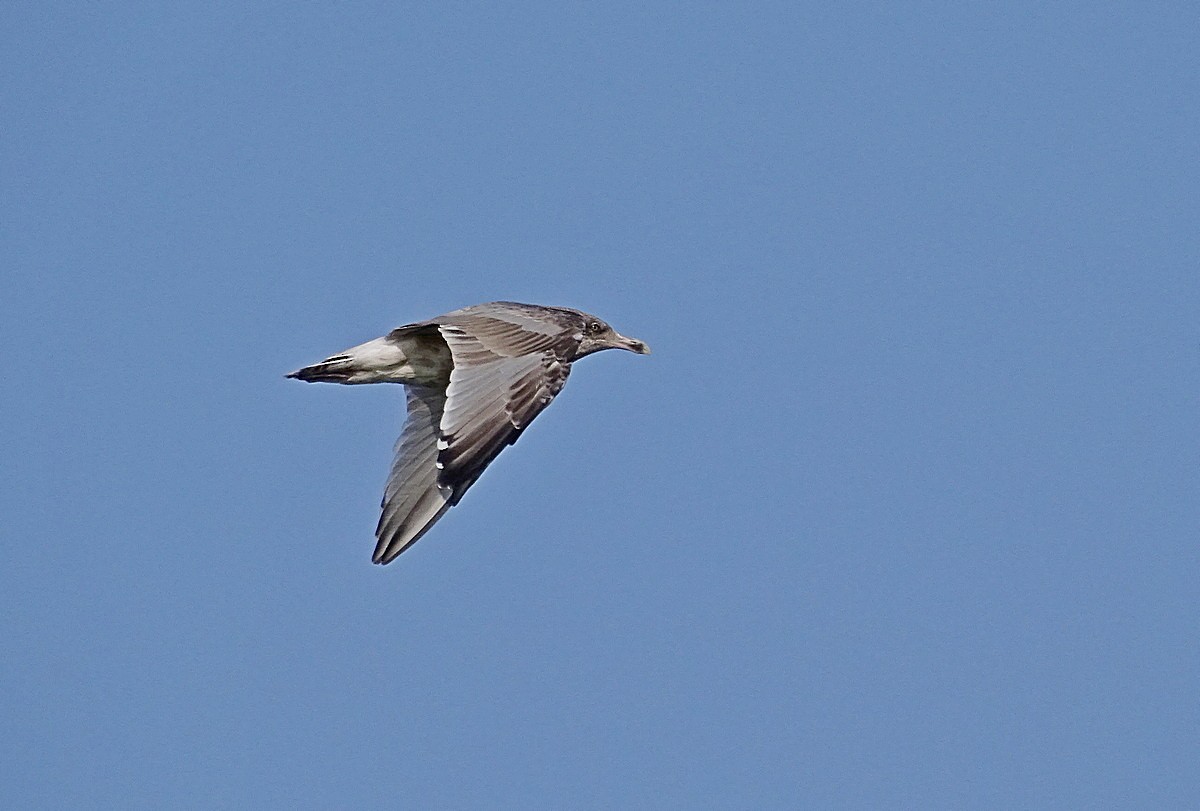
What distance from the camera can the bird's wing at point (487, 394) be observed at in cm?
1575

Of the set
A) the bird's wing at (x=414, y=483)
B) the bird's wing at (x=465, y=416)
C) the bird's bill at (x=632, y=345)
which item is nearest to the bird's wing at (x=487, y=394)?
the bird's wing at (x=465, y=416)

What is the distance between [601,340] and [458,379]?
3899mm

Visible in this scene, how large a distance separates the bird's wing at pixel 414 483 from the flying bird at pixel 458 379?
0.04ft

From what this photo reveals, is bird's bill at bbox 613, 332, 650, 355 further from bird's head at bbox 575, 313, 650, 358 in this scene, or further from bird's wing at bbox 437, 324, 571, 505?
bird's wing at bbox 437, 324, 571, 505

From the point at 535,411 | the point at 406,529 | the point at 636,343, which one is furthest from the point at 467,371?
the point at 636,343

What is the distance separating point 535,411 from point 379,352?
337cm

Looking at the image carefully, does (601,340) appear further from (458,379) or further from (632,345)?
(458,379)

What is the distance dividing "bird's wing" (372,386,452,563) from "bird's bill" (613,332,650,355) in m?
2.42

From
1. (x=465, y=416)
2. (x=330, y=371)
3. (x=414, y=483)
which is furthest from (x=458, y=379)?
(x=330, y=371)

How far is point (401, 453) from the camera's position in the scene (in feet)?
63.1

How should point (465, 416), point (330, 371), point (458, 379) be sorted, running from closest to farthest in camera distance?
point (465, 416), point (458, 379), point (330, 371)

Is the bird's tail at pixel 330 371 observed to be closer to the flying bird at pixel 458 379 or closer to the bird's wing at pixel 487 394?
the flying bird at pixel 458 379

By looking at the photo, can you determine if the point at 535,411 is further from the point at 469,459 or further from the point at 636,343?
the point at 636,343

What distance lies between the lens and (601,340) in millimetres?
20266
